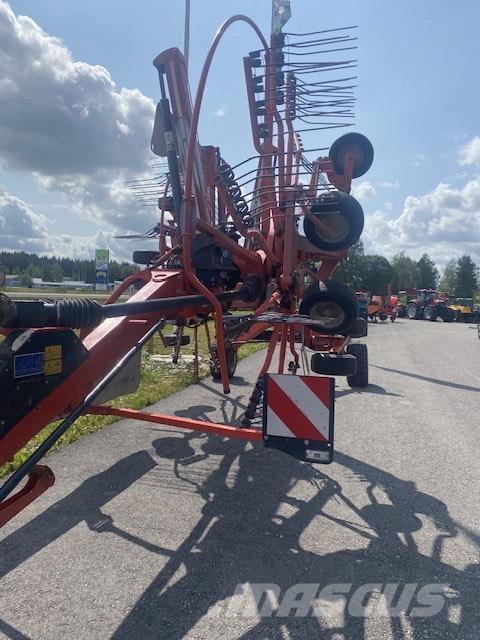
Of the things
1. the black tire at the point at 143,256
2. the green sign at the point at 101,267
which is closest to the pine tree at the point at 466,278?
the green sign at the point at 101,267

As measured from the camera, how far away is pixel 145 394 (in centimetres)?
716

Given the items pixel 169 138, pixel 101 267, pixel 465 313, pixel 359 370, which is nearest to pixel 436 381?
pixel 359 370

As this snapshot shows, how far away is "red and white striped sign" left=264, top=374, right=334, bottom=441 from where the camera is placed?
330 centimetres

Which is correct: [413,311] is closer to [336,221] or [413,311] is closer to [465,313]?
[465,313]

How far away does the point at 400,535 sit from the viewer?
11.4 feet

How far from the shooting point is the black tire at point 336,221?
4.28 meters

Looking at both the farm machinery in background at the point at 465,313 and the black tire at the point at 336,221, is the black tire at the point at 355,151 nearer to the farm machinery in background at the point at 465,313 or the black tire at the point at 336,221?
the black tire at the point at 336,221

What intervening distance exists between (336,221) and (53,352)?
2868mm

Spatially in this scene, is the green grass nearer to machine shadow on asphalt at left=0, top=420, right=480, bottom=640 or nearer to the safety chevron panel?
machine shadow on asphalt at left=0, top=420, right=480, bottom=640

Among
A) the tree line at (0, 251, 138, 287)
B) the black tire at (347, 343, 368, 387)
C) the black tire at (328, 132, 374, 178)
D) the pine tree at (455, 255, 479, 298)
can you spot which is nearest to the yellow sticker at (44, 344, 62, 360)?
the black tire at (328, 132, 374, 178)

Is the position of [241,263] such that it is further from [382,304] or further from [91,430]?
[382,304]

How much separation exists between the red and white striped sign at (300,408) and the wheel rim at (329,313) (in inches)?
40.3

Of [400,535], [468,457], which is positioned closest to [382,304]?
[468,457]

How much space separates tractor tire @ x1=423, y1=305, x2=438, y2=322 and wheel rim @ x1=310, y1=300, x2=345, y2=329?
35913 millimetres
